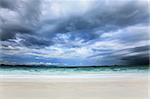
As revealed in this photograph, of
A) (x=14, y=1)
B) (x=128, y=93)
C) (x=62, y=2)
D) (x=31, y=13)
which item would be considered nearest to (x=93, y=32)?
(x=62, y=2)

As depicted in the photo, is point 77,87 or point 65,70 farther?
point 65,70

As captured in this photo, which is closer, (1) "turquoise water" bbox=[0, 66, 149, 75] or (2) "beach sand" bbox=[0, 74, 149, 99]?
(2) "beach sand" bbox=[0, 74, 149, 99]

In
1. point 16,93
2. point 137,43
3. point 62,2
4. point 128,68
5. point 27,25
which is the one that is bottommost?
point 16,93

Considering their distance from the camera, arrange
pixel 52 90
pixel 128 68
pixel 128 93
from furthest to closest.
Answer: pixel 128 68 < pixel 52 90 < pixel 128 93

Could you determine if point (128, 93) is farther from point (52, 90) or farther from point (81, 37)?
point (81, 37)

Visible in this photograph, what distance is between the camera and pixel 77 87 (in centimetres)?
233

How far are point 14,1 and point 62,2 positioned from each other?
0.52m

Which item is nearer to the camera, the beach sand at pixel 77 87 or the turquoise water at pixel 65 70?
the beach sand at pixel 77 87

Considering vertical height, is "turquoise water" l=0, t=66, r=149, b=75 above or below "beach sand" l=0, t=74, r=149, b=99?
above

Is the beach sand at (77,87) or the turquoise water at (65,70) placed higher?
the turquoise water at (65,70)

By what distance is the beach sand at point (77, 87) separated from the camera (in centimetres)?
194

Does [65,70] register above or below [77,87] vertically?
above

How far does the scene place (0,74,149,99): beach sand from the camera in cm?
194

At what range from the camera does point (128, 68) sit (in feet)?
9.63
